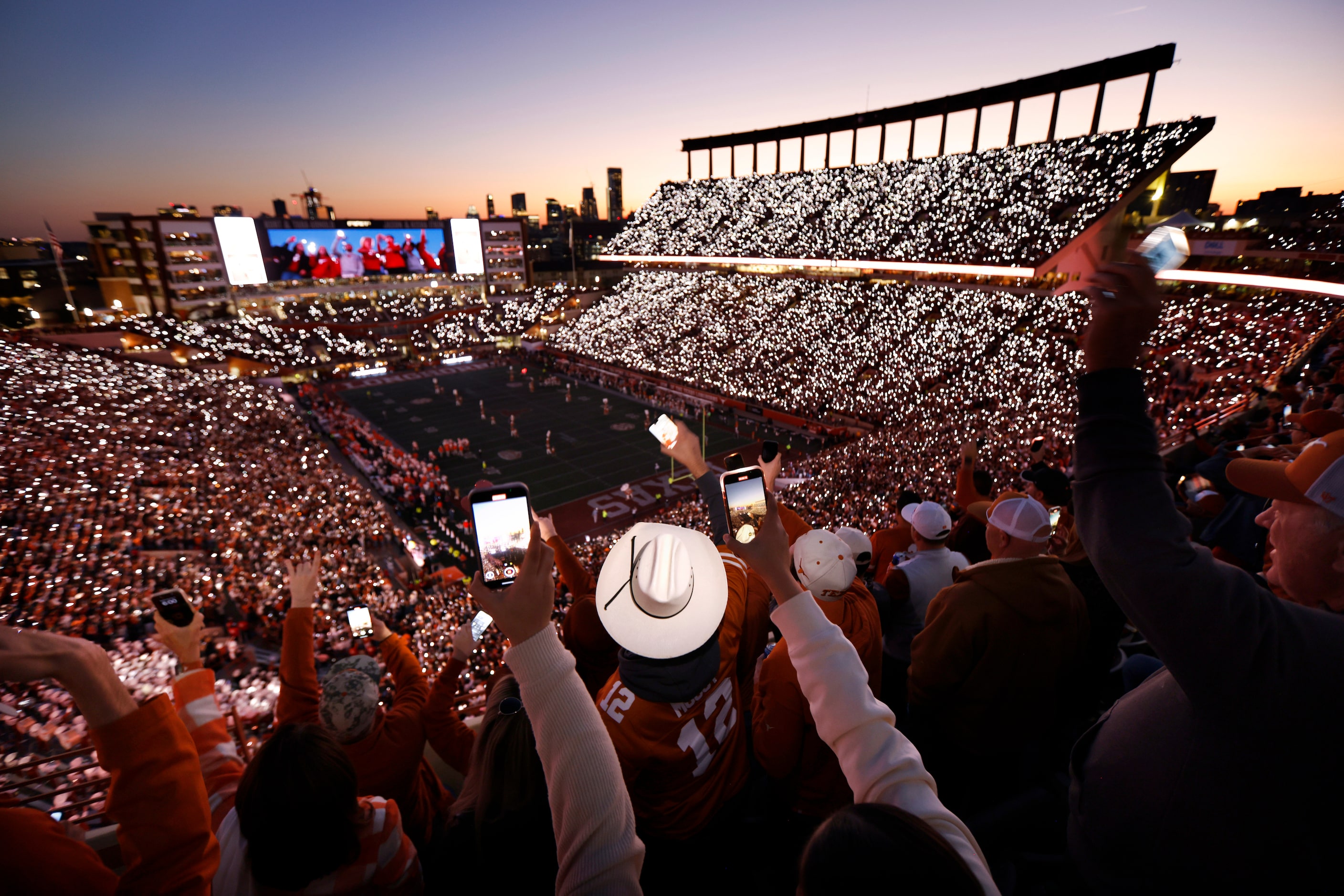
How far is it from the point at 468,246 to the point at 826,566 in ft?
252

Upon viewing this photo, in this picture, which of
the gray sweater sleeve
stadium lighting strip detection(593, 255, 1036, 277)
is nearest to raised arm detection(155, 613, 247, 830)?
the gray sweater sleeve

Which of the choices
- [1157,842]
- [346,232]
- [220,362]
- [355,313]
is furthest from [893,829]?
[346,232]

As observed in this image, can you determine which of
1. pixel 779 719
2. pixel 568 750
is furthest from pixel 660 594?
pixel 779 719

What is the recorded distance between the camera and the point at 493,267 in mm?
72812

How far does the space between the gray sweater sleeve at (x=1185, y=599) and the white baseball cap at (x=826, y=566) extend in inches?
62.1

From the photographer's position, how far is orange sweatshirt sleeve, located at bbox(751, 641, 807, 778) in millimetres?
2504

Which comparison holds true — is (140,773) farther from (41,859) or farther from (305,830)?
(305,830)

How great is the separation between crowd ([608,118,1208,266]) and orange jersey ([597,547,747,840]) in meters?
40.2

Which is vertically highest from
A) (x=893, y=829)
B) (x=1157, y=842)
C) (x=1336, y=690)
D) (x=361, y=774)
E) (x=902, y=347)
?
(x=1336, y=690)

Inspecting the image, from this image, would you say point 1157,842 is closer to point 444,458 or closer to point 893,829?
point 893,829

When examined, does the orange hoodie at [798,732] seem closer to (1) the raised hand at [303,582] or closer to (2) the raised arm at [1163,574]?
(2) the raised arm at [1163,574]

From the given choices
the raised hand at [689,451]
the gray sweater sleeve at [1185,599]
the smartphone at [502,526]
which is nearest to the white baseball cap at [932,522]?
the raised hand at [689,451]

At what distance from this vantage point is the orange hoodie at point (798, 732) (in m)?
2.52

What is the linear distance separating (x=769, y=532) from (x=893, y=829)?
3.23 ft
